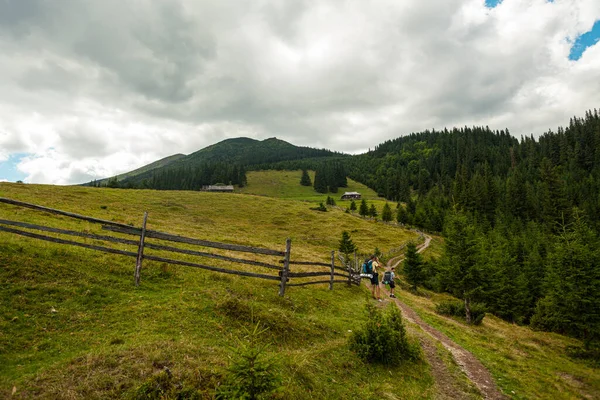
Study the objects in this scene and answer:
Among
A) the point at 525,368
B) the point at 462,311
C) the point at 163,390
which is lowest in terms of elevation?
the point at 462,311

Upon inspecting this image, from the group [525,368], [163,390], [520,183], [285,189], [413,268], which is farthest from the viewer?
[285,189]

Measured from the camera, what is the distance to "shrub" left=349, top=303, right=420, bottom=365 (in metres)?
9.58

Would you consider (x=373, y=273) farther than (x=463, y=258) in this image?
No

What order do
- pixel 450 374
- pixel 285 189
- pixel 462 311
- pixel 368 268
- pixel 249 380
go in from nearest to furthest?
pixel 249 380 < pixel 450 374 < pixel 368 268 < pixel 462 311 < pixel 285 189

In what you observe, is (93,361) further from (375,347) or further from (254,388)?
(375,347)

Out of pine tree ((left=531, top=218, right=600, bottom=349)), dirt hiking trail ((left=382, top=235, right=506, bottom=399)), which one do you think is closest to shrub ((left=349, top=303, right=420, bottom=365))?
dirt hiking trail ((left=382, top=235, right=506, bottom=399))

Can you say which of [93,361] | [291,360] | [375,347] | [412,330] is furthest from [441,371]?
[93,361]

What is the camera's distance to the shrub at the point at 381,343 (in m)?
9.58

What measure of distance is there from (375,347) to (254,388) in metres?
5.93

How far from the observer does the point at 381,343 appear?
9.67 metres

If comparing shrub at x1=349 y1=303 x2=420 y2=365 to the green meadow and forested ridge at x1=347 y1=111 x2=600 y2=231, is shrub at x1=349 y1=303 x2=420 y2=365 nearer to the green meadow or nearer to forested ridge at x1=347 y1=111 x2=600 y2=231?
the green meadow

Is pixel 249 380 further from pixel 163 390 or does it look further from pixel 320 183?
pixel 320 183

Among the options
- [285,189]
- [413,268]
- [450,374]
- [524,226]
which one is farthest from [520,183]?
[450,374]

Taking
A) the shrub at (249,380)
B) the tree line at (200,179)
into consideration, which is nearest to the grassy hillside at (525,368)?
the shrub at (249,380)
